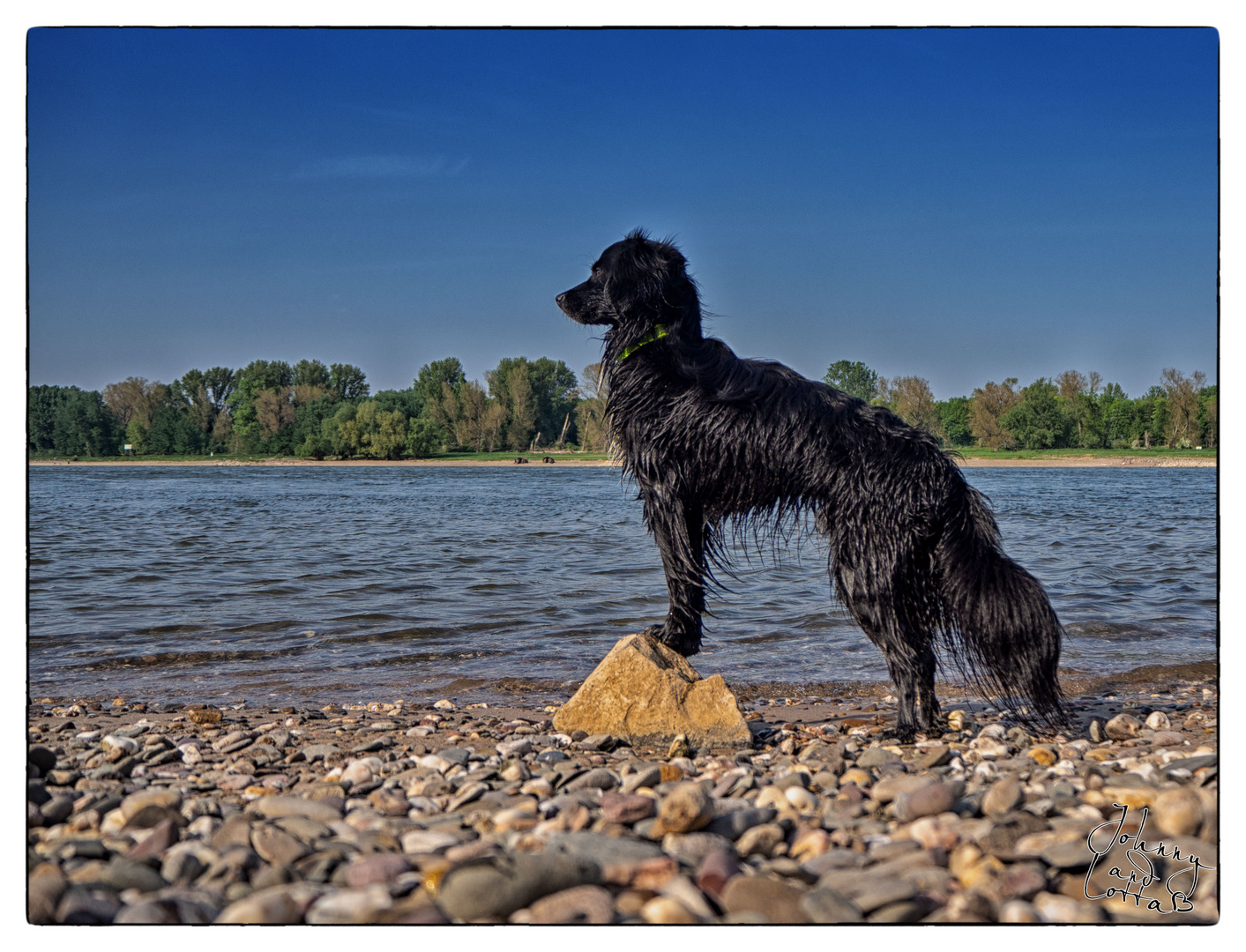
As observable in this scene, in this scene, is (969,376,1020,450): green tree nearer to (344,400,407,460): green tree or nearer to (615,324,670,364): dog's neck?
(615,324,670,364): dog's neck

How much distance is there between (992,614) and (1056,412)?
1342 centimetres

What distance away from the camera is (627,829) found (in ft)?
10.3

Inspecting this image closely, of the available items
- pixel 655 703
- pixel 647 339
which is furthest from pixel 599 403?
pixel 655 703

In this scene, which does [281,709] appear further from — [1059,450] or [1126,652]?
[1059,450]

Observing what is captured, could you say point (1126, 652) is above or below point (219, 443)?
below

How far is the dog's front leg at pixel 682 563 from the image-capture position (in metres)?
4.66

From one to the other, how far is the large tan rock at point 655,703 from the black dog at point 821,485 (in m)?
0.50

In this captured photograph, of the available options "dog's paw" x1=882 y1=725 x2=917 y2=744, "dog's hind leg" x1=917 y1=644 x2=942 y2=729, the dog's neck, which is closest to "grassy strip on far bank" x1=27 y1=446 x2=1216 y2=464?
the dog's neck

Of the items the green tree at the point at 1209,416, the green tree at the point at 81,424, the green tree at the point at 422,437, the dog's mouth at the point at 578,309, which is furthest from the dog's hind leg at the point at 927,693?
the green tree at the point at 422,437

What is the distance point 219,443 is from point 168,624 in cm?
4070

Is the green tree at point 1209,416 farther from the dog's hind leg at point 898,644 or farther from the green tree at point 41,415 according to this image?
the green tree at point 41,415
